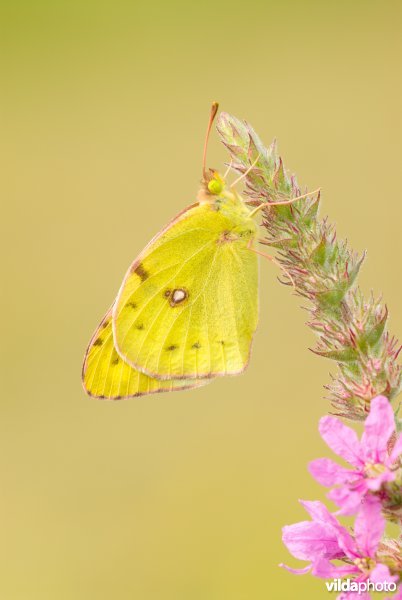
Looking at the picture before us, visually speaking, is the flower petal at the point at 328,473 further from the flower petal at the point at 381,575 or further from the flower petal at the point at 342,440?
the flower petal at the point at 381,575

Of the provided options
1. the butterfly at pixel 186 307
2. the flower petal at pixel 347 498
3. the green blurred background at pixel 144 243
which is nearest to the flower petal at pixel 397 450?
the flower petal at pixel 347 498

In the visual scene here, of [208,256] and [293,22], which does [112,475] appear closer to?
[208,256]

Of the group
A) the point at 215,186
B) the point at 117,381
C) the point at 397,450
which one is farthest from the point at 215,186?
the point at 397,450

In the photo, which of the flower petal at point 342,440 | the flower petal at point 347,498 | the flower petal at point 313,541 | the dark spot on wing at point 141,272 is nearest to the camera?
the flower petal at point 347,498

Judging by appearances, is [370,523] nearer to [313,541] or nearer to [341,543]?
[341,543]

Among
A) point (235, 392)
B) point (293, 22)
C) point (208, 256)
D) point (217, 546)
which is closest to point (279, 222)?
point (208, 256)

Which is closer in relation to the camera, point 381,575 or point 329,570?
point 381,575

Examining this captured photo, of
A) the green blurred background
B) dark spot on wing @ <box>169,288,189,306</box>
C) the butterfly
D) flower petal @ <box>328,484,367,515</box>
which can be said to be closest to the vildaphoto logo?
flower petal @ <box>328,484,367,515</box>
